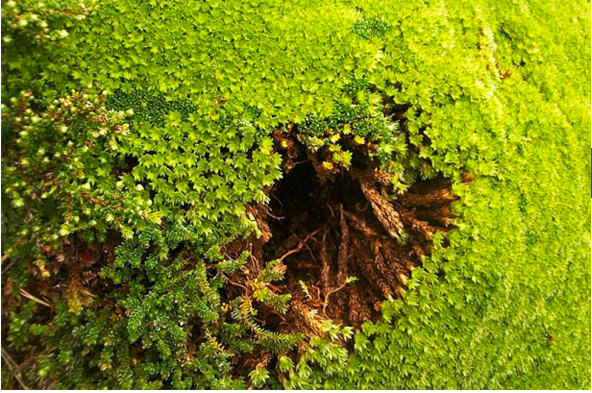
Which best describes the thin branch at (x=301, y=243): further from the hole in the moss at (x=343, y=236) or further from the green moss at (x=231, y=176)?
the green moss at (x=231, y=176)

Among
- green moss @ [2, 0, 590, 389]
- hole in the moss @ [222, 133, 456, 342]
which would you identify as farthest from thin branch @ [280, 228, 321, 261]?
green moss @ [2, 0, 590, 389]

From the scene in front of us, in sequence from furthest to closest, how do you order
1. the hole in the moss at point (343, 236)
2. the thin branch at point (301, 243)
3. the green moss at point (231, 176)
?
1. the thin branch at point (301, 243)
2. the hole in the moss at point (343, 236)
3. the green moss at point (231, 176)

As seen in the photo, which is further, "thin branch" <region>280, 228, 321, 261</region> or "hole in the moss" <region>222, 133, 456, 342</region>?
"thin branch" <region>280, 228, 321, 261</region>

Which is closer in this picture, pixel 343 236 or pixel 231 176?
pixel 231 176

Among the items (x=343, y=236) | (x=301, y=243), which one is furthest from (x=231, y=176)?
(x=343, y=236)

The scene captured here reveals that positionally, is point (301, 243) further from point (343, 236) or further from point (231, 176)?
point (231, 176)

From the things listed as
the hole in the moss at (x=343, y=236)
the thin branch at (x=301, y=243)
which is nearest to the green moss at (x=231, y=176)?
the hole in the moss at (x=343, y=236)

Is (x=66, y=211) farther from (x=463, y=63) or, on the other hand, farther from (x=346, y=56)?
(x=463, y=63)

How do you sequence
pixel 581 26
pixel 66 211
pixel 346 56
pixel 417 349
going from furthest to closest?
pixel 581 26 < pixel 417 349 < pixel 346 56 < pixel 66 211

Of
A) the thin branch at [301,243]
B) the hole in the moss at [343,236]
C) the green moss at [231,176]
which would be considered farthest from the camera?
the thin branch at [301,243]

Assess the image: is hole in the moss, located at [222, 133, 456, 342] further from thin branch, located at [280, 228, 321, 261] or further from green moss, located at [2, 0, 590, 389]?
green moss, located at [2, 0, 590, 389]

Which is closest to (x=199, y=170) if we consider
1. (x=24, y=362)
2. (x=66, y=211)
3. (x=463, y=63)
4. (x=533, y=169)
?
(x=66, y=211)
